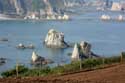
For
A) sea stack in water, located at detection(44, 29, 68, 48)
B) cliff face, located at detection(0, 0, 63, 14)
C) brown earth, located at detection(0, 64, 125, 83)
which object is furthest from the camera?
cliff face, located at detection(0, 0, 63, 14)

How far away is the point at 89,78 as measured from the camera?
35.0 feet

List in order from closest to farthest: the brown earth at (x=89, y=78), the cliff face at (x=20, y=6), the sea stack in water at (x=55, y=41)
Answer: the brown earth at (x=89, y=78) < the sea stack in water at (x=55, y=41) < the cliff face at (x=20, y=6)

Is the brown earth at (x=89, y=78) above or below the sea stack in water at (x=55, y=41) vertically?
above

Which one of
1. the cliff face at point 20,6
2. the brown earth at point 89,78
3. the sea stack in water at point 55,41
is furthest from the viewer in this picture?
the cliff face at point 20,6

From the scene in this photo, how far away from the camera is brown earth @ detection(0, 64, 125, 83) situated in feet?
32.9

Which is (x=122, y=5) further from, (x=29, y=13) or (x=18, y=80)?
(x=18, y=80)

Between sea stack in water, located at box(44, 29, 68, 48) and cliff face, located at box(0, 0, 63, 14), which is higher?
sea stack in water, located at box(44, 29, 68, 48)

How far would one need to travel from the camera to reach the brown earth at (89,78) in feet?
32.9

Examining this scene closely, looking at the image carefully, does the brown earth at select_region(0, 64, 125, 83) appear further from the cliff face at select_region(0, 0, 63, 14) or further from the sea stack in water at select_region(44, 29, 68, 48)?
the cliff face at select_region(0, 0, 63, 14)

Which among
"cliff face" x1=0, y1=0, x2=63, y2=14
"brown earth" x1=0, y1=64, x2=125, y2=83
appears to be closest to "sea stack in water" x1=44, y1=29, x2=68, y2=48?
"brown earth" x1=0, y1=64, x2=125, y2=83

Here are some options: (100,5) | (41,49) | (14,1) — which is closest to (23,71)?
(41,49)

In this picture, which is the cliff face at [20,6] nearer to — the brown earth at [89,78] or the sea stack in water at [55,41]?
the sea stack in water at [55,41]

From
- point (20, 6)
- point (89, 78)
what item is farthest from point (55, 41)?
point (20, 6)

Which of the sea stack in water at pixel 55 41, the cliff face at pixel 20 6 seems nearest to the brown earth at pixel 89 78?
the sea stack in water at pixel 55 41
